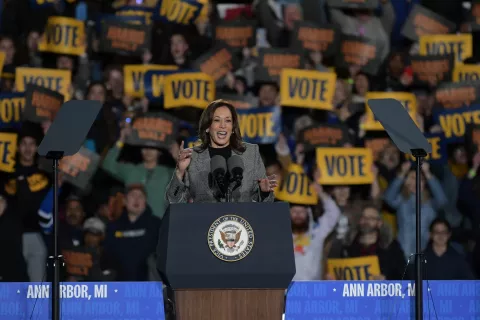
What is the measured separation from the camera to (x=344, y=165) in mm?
6648

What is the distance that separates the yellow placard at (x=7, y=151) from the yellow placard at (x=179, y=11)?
1.53 m

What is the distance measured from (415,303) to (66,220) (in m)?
3.14

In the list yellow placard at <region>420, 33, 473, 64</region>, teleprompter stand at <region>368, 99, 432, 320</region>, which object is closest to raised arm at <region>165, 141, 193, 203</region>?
teleprompter stand at <region>368, 99, 432, 320</region>

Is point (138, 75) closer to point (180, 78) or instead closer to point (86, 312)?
point (180, 78)

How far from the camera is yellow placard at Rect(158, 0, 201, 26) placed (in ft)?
23.3

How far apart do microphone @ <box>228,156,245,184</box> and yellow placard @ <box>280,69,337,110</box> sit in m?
3.64

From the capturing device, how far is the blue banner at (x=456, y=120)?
6.84 metres

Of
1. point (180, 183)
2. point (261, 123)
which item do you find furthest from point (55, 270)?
point (261, 123)

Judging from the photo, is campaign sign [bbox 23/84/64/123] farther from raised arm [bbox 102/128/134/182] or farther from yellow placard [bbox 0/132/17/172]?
raised arm [bbox 102/128/134/182]

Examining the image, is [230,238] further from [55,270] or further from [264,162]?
[264,162]

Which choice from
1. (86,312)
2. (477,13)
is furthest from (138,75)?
(86,312)

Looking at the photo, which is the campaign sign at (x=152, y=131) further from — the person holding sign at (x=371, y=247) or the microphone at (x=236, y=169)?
the microphone at (x=236, y=169)

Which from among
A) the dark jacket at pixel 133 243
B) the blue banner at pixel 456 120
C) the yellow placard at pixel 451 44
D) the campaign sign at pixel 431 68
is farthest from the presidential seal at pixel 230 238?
the yellow placard at pixel 451 44

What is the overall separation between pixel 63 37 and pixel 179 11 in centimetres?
91
